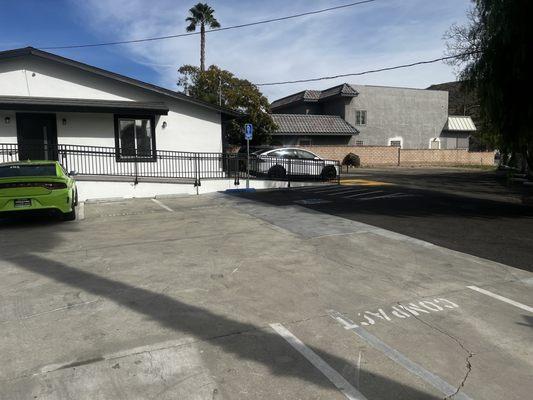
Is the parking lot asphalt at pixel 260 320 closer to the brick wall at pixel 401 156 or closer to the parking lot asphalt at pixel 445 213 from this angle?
the parking lot asphalt at pixel 445 213

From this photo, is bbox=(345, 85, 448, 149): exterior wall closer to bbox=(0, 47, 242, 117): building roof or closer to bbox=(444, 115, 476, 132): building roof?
bbox=(444, 115, 476, 132): building roof

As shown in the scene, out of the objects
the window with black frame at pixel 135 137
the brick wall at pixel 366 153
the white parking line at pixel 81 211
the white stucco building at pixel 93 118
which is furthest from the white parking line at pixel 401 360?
the brick wall at pixel 366 153

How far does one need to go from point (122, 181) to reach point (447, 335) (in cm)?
1283

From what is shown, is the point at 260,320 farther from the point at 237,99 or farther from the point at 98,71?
the point at 237,99

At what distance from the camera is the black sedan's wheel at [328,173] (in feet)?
65.3

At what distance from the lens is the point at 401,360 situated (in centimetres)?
363

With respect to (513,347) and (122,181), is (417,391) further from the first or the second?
(122,181)

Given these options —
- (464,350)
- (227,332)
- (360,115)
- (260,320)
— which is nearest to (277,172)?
(260,320)

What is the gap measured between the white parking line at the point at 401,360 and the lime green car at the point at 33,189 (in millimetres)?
7322

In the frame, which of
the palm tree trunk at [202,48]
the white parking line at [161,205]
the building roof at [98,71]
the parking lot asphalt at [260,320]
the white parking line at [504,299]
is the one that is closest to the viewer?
the parking lot asphalt at [260,320]

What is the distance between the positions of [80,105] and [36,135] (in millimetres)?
2068

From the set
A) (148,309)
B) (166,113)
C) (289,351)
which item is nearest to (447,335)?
(289,351)

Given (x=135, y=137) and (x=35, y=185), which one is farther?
(x=135, y=137)

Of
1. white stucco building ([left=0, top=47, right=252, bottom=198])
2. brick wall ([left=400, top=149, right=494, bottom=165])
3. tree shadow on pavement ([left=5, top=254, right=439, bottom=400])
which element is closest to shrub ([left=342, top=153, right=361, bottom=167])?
brick wall ([left=400, top=149, right=494, bottom=165])
